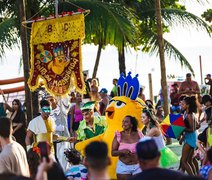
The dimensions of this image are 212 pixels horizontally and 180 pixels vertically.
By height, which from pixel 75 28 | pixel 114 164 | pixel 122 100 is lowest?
pixel 114 164

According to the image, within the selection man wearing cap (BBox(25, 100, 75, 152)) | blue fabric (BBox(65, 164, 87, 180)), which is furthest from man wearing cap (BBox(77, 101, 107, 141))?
blue fabric (BBox(65, 164, 87, 180))


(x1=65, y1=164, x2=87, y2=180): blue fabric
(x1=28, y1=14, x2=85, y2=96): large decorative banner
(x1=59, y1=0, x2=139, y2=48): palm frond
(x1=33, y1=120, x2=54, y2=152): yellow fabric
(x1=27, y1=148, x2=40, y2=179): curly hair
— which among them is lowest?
(x1=65, y1=164, x2=87, y2=180): blue fabric

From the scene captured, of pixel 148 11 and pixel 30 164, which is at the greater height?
pixel 148 11

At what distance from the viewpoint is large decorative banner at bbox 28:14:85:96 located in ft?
58.6

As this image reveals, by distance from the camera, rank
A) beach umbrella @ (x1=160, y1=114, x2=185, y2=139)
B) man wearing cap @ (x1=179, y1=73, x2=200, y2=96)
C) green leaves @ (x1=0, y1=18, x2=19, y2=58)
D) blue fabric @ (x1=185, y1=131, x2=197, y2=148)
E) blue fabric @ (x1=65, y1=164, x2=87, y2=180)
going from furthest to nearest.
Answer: man wearing cap @ (x1=179, y1=73, x2=200, y2=96), green leaves @ (x1=0, y1=18, x2=19, y2=58), blue fabric @ (x1=185, y1=131, x2=197, y2=148), beach umbrella @ (x1=160, y1=114, x2=185, y2=139), blue fabric @ (x1=65, y1=164, x2=87, y2=180)

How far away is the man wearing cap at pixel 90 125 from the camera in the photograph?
45.6ft

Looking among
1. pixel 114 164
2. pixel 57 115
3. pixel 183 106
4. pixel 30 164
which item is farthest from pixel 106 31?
pixel 30 164

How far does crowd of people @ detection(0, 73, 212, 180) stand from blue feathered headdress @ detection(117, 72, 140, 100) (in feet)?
1.11

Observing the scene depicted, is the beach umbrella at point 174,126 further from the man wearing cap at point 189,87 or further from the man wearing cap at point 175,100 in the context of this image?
the man wearing cap at point 189,87

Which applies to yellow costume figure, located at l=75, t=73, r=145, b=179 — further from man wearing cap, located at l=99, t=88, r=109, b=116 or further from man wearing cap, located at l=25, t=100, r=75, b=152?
man wearing cap, located at l=99, t=88, r=109, b=116

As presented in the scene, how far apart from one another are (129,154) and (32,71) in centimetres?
709

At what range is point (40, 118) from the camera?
15.0 metres

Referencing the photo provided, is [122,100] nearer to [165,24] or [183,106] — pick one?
[183,106]

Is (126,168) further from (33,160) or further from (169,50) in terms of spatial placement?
(169,50)
